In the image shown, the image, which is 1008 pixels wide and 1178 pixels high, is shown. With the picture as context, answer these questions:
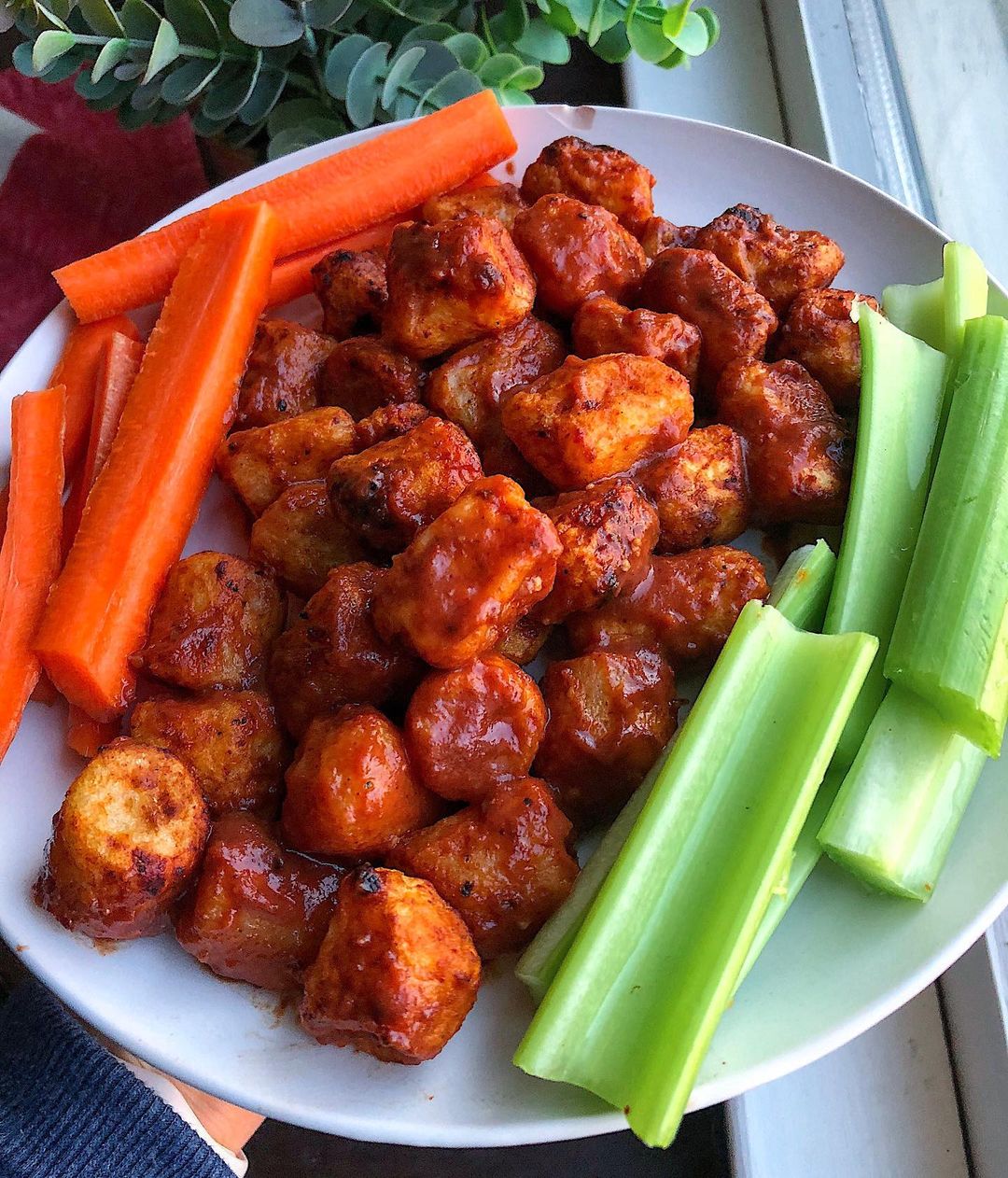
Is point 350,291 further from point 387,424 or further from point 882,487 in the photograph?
point 882,487

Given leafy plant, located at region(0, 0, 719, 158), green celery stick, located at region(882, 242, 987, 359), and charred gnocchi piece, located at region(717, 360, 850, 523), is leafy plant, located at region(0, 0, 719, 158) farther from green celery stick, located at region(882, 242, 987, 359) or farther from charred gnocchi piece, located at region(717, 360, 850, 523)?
charred gnocchi piece, located at region(717, 360, 850, 523)

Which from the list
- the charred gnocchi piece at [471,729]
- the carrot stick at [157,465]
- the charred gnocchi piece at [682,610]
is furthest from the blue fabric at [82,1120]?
the charred gnocchi piece at [682,610]

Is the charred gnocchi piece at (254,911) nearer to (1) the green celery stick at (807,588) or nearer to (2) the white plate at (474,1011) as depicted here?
(2) the white plate at (474,1011)

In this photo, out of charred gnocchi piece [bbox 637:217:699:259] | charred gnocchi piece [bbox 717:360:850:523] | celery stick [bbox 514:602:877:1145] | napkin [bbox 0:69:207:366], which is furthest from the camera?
napkin [bbox 0:69:207:366]

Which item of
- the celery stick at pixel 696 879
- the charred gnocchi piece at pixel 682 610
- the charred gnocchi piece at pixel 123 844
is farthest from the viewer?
the charred gnocchi piece at pixel 682 610

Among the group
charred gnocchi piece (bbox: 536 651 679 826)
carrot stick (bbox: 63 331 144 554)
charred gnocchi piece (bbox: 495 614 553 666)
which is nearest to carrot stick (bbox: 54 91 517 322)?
carrot stick (bbox: 63 331 144 554)

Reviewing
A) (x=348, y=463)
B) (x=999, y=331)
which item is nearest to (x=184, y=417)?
(x=348, y=463)

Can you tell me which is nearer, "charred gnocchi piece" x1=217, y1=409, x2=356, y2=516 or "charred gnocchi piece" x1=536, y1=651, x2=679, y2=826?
"charred gnocchi piece" x1=536, y1=651, x2=679, y2=826
